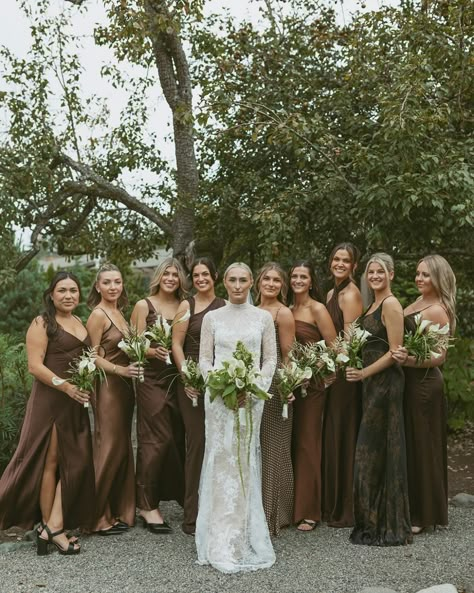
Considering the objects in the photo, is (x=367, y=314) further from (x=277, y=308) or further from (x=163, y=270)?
(x=163, y=270)

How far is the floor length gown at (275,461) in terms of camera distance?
23.9 ft

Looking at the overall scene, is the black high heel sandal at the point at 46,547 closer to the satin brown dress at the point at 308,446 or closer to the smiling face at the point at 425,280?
the satin brown dress at the point at 308,446

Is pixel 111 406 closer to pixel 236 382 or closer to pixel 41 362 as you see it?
pixel 41 362

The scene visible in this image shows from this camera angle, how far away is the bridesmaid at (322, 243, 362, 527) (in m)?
7.52

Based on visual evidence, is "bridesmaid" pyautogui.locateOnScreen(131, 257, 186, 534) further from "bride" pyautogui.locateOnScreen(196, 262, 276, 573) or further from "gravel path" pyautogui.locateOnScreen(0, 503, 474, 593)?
"bride" pyautogui.locateOnScreen(196, 262, 276, 573)

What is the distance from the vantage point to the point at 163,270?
753 centimetres

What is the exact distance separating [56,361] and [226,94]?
4.69m

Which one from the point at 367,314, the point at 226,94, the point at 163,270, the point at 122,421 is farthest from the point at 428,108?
the point at 122,421

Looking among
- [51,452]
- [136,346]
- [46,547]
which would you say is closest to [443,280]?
[136,346]

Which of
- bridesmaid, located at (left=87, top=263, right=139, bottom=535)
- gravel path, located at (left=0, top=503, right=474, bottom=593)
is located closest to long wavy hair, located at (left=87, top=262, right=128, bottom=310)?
bridesmaid, located at (left=87, top=263, right=139, bottom=535)

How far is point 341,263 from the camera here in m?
7.64

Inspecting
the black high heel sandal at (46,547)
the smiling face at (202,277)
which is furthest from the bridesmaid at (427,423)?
the black high heel sandal at (46,547)

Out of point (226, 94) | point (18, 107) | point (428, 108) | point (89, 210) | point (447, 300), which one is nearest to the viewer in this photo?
point (447, 300)

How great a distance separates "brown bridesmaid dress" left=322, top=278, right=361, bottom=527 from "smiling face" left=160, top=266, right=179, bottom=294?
5.28 ft
